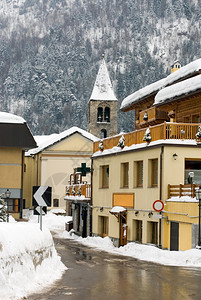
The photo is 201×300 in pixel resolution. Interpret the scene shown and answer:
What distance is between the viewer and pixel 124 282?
15875 millimetres

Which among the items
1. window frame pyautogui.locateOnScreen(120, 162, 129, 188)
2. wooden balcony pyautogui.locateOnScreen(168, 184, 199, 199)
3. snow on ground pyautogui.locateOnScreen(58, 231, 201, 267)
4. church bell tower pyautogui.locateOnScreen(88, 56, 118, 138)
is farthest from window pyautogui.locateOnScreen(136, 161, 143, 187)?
church bell tower pyautogui.locateOnScreen(88, 56, 118, 138)

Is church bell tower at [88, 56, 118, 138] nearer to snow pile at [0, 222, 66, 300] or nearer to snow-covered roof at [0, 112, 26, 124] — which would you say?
snow-covered roof at [0, 112, 26, 124]

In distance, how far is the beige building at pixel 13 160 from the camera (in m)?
54.6

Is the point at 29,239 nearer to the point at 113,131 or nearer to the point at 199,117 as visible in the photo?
the point at 199,117

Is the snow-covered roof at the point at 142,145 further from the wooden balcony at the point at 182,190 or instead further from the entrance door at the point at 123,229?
the entrance door at the point at 123,229

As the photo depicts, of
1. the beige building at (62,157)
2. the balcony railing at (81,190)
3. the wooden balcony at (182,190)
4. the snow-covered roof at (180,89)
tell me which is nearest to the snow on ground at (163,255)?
the wooden balcony at (182,190)

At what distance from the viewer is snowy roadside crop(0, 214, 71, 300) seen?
12.3 m

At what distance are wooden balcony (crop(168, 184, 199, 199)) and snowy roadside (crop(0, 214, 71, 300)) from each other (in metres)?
9.24

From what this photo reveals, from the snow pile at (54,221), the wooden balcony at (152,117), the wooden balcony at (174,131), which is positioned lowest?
the snow pile at (54,221)

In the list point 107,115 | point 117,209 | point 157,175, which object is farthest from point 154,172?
point 107,115

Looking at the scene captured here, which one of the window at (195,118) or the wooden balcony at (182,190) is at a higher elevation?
the window at (195,118)

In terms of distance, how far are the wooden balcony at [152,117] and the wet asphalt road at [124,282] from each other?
52.5ft

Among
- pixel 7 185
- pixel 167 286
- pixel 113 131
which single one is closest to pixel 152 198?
pixel 167 286

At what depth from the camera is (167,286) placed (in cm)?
1515
